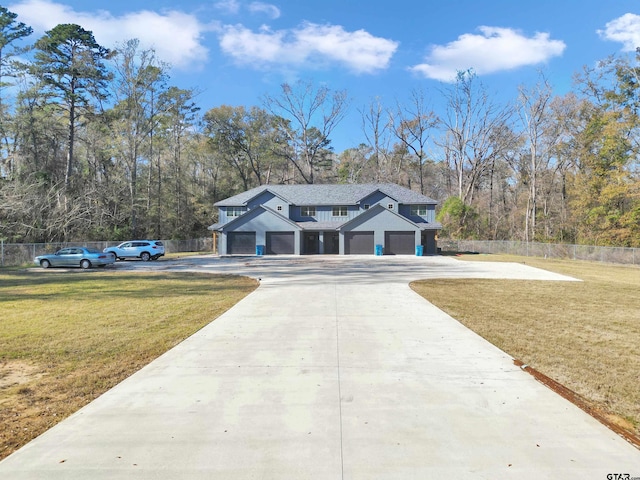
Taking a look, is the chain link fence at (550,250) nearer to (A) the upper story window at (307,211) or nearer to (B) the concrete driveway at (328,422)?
(A) the upper story window at (307,211)

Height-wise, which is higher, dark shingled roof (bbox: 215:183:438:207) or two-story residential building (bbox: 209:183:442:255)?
dark shingled roof (bbox: 215:183:438:207)

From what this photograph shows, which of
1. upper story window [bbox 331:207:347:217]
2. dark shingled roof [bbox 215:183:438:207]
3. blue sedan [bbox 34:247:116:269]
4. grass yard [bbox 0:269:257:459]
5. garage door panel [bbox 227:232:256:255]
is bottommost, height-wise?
grass yard [bbox 0:269:257:459]

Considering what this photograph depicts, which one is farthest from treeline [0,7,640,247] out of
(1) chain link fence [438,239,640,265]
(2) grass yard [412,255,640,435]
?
(2) grass yard [412,255,640,435]

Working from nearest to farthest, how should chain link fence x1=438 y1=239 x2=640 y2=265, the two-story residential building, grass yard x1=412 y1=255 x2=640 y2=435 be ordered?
1. grass yard x1=412 y1=255 x2=640 y2=435
2. chain link fence x1=438 y1=239 x2=640 y2=265
3. the two-story residential building

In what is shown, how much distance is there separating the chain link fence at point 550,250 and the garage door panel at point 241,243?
21.3m

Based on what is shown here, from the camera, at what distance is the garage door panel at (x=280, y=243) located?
34.6 m

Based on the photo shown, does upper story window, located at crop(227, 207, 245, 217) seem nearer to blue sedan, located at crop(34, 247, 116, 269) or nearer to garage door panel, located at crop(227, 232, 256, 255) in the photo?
garage door panel, located at crop(227, 232, 256, 255)

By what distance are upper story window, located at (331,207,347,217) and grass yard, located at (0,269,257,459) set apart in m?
23.9

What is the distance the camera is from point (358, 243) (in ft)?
113

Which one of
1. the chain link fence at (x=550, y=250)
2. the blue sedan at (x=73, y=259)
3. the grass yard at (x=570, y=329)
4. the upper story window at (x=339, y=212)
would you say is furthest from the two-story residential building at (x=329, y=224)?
the grass yard at (x=570, y=329)

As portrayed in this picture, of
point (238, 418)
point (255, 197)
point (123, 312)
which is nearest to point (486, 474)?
point (238, 418)

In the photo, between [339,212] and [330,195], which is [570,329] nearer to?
[339,212]

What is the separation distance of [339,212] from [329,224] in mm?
1889

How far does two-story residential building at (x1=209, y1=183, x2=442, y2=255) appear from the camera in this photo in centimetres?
3422
